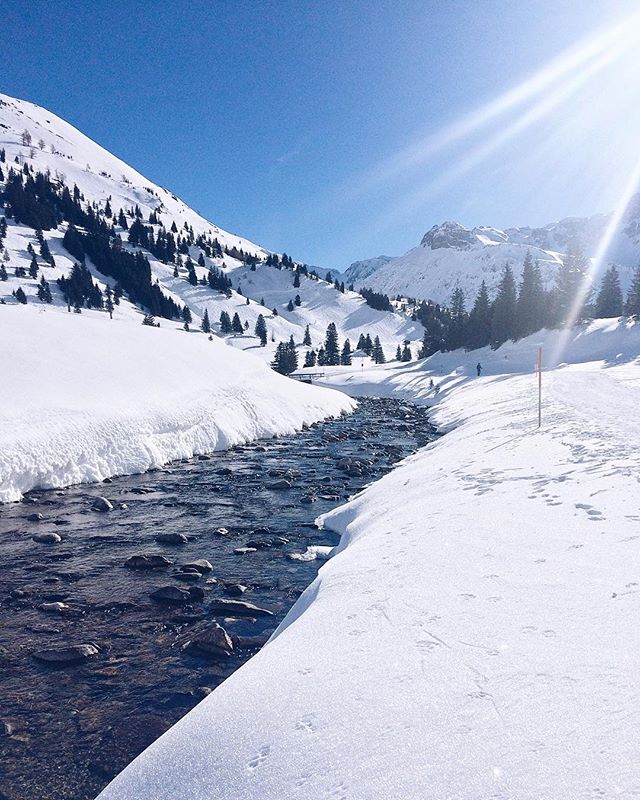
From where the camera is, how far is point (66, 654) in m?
7.25

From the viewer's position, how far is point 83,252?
149m

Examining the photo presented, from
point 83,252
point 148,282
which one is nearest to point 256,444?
point 148,282

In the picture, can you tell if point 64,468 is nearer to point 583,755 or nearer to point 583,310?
point 583,755

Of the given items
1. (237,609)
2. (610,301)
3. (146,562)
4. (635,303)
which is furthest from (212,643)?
(610,301)

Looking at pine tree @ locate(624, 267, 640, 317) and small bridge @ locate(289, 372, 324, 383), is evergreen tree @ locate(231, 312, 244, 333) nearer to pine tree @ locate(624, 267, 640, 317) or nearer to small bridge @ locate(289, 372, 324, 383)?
small bridge @ locate(289, 372, 324, 383)

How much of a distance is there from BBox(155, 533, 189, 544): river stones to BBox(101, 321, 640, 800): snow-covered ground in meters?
5.31

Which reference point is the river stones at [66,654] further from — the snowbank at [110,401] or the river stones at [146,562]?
the snowbank at [110,401]

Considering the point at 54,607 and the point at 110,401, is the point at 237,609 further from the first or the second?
the point at 110,401

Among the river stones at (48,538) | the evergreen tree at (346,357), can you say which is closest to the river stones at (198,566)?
the river stones at (48,538)

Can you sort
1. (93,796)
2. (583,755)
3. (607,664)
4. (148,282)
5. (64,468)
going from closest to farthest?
(583,755) → (607,664) → (93,796) → (64,468) → (148,282)

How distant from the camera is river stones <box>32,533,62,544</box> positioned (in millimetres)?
11977

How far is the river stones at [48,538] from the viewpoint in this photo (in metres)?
12.0

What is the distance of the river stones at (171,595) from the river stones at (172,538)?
289 centimetres

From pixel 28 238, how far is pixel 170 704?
17506 centimetres
